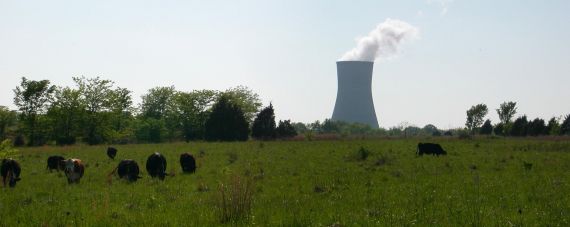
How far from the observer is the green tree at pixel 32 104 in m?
69.1

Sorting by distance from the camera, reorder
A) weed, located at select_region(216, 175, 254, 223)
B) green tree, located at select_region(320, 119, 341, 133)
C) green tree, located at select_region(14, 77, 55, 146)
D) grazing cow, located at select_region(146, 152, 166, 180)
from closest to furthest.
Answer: weed, located at select_region(216, 175, 254, 223) < grazing cow, located at select_region(146, 152, 166, 180) < green tree, located at select_region(14, 77, 55, 146) < green tree, located at select_region(320, 119, 341, 133)

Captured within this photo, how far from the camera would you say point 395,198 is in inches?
524

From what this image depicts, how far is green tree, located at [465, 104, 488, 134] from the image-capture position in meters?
106

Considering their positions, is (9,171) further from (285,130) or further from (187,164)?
(285,130)

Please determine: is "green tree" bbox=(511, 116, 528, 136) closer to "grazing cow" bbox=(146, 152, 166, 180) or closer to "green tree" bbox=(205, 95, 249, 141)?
"green tree" bbox=(205, 95, 249, 141)

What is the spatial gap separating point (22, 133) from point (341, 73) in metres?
70.8

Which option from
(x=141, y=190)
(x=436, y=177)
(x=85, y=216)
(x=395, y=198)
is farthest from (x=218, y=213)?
(x=436, y=177)

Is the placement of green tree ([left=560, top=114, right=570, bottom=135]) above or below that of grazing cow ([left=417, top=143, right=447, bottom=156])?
above

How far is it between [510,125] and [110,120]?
7008cm

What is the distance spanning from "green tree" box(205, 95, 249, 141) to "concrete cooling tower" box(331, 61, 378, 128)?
48.0 metres

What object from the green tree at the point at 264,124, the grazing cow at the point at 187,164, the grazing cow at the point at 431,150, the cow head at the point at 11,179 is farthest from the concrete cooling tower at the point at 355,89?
the cow head at the point at 11,179

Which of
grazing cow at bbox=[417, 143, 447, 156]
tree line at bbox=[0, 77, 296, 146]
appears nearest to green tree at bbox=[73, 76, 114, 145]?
tree line at bbox=[0, 77, 296, 146]

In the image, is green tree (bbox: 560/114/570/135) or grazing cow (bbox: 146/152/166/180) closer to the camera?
grazing cow (bbox: 146/152/166/180)

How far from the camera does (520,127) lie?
8538 cm
